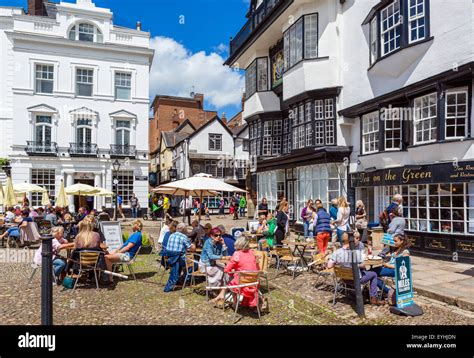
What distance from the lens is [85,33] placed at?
28.4 m

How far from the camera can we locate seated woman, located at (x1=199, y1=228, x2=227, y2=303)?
7304 mm

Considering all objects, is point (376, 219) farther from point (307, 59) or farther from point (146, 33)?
point (146, 33)

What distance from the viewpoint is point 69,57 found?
27719 mm

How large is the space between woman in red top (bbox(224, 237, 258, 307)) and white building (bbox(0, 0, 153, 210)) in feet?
74.9

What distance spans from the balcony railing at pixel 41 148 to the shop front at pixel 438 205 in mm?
24335

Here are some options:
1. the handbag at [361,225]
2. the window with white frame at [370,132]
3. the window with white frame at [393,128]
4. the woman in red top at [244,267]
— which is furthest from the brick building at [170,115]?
the woman in red top at [244,267]

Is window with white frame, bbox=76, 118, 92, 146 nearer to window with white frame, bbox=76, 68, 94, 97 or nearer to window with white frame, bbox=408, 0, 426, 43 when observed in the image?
window with white frame, bbox=76, 68, 94, 97

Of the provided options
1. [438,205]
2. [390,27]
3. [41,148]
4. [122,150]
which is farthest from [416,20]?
[41,148]

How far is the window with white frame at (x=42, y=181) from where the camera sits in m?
26.6

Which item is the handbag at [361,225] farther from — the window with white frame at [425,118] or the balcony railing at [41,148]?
the balcony railing at [41,148]

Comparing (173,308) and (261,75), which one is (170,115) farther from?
(173,308)

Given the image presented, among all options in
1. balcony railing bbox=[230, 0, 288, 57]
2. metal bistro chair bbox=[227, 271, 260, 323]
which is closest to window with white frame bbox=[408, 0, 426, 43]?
balcony railing bbox=[230, 0, 288, 57]

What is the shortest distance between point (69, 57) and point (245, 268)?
27.8 meters

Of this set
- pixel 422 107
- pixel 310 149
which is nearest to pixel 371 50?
pixel 422 107
